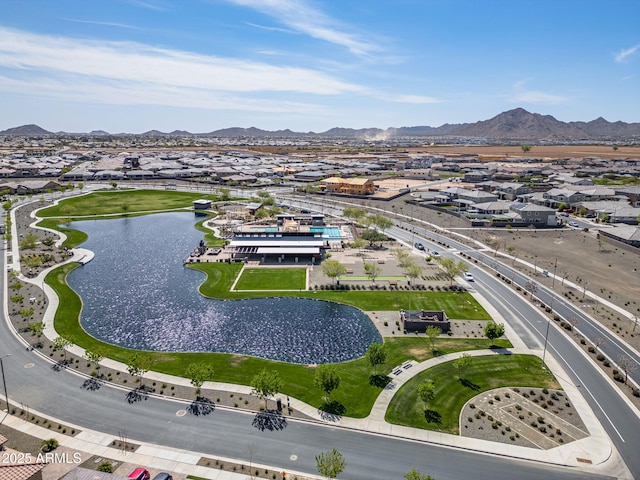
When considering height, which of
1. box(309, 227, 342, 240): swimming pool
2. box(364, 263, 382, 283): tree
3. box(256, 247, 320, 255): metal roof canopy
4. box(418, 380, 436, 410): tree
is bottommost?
box(418, 380, 436, 410): tree

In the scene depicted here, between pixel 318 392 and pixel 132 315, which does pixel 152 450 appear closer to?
pixel 318 392

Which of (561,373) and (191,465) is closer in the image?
(191,465)

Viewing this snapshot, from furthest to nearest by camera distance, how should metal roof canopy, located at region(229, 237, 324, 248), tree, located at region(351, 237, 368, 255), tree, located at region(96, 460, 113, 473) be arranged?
1. tree, located at region(351, 237, 368, 255)
2. metal roof canopy, located at region(229, 237, 324, 248)
3. tree, located at region(96, 460, 113, 473)

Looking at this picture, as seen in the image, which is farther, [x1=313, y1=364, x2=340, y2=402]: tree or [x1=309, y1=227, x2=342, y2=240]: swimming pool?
[x1=309, y1=227, x2=342, y2=240]: swimming pool

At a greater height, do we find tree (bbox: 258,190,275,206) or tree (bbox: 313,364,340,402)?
tree (bbox: 258,190,275,206)

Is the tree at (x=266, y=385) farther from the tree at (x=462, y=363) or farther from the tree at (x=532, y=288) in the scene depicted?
the tree at (x=532, y=288)

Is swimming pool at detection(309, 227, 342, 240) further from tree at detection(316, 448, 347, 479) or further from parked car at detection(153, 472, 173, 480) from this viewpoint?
parked car at detection(153, 472, 173, 480)

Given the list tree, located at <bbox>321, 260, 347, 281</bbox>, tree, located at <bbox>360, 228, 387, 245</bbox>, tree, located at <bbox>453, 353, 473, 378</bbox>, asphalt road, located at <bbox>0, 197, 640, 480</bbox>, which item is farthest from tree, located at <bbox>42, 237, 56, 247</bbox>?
tree, located at <bbox>453, 353, 473, 378</bbox>

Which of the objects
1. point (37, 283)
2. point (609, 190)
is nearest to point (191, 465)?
point (37, 283)
